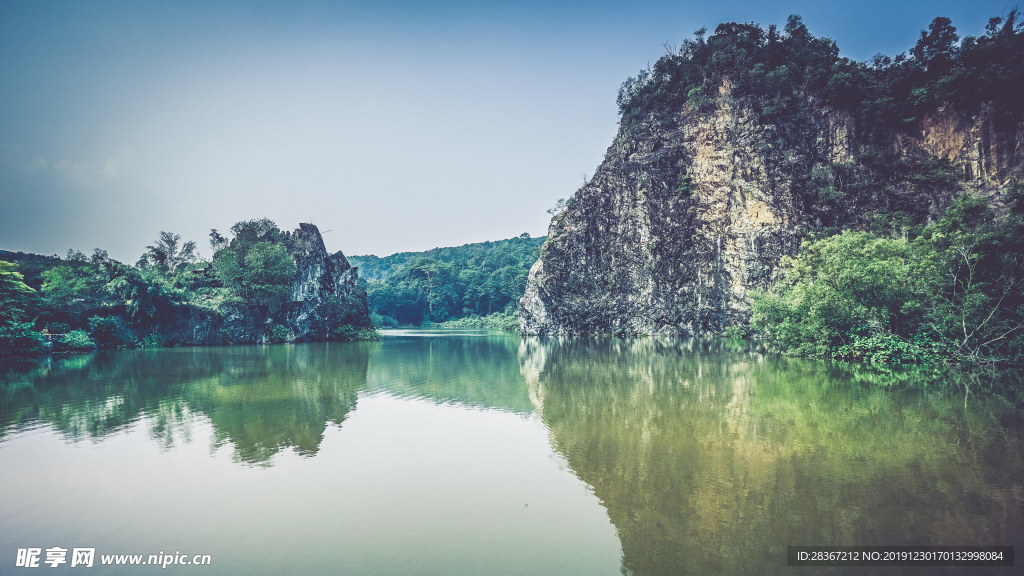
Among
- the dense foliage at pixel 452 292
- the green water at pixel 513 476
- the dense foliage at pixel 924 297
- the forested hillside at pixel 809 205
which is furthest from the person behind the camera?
the dense foliage at pixel 452 292

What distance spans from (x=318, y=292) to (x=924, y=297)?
49169 mm

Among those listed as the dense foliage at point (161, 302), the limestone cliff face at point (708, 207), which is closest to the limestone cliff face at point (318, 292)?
the dense foliage at point (161, 302)

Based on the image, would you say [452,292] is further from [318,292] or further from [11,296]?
[11,296]

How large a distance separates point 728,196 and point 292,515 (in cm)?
5365

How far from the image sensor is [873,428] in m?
11.4

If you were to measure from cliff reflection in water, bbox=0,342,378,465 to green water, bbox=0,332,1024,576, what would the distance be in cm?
13

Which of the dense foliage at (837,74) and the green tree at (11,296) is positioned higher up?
the dense foliage at (837,74)

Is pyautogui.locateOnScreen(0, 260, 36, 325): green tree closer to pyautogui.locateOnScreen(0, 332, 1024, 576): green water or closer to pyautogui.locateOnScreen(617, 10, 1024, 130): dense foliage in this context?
pyautogui.locateOnScreen(0, 332, 1024, 576): green water

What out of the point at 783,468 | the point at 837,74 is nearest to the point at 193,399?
the point at 783,468

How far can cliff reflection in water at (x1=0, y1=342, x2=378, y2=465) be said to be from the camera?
468 inches

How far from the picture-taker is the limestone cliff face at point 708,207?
4472cm

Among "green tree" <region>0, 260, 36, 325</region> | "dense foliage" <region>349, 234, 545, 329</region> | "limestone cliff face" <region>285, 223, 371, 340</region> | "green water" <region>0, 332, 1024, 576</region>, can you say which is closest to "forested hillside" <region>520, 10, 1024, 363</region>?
"green water" <region>0, 332, 1024, 576</region>

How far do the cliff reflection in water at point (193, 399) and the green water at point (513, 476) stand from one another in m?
0.13

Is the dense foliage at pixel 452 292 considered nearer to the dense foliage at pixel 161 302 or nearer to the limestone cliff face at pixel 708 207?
the limestone cliff face at pixel 708 207
